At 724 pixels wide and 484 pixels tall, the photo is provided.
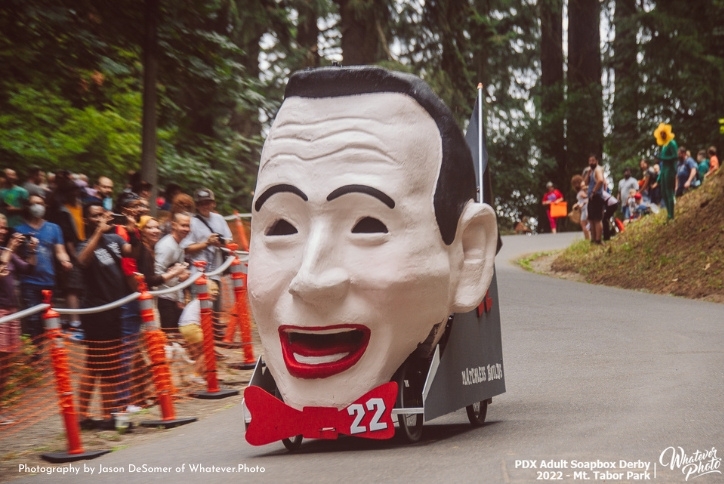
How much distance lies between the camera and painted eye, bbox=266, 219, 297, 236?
920 centimetres

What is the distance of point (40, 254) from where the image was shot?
500 inches

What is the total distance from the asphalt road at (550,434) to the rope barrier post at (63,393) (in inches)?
13.2

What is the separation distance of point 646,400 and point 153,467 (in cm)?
442

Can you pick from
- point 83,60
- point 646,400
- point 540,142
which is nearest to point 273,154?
point 646,400

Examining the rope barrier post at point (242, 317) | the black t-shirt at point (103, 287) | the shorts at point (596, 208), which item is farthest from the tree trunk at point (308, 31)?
the black t-shirt at point (103, 287)

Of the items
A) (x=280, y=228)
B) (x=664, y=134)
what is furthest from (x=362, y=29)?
(x=280, y=228)

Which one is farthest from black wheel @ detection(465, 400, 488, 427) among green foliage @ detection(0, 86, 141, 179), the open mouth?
green foliage @ detection(0, 86, 141, 179)

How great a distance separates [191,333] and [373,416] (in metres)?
4.50

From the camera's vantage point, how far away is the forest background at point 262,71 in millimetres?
15680

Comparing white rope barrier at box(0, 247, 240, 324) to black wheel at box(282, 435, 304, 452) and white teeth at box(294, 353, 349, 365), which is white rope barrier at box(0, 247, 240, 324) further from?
white teeth at box(294, 353, 349, 365)

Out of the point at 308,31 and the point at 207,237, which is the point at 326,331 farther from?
the point at 308,31

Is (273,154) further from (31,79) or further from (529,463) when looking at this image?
(31,79)

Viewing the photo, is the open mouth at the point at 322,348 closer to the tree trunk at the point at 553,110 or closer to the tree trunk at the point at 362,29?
the tree trunk at the point at 362,29

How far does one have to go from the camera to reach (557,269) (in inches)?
1048
